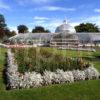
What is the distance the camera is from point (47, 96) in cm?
1172

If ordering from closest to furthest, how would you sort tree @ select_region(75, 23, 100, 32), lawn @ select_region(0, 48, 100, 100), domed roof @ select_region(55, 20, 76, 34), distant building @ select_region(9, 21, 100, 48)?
lawn @ select_region(0, 48, 100, 100) → distant building @ select_region(9, 21, 100, 48) → domed roof @ select_region(55, 20, 76, 34) → tree @ select_region(75, 23, 100, 32)

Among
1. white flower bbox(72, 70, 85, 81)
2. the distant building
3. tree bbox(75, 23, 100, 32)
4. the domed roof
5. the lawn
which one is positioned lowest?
the lawn

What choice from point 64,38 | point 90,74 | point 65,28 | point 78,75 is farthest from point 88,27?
point 78,75

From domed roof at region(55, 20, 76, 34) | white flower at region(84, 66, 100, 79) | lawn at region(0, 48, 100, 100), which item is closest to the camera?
lawn at region(0, 48, 100, 100)

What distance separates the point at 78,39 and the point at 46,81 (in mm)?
65040

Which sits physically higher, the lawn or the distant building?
the distant building

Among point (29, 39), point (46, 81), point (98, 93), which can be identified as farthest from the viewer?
point (29, 39)

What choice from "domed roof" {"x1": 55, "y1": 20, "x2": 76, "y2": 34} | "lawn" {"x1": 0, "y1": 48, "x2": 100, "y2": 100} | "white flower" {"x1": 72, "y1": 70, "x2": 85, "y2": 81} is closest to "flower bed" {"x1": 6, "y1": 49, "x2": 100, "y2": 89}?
"white flower" {"x1": 72, "y1": 70, "x2": 85, "y2": 81}

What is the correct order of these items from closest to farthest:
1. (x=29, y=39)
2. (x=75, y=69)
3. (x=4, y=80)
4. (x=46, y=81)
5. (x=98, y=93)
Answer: (x=98, y=93)
(x=46, y=81)
(x=4, y=80)
(x=75, y=69)
(x=29, y=39)

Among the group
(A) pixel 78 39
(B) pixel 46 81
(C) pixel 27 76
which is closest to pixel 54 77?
(B) pixel 46 81

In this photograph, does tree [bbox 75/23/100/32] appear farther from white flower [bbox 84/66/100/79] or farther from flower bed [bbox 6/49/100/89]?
flower bed [bbox 6/49/100/89]

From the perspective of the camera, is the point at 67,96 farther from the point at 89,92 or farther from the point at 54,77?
the point at 54,77

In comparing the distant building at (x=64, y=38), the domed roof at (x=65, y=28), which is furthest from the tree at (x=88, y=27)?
the domed roof at (x=65, y=28)

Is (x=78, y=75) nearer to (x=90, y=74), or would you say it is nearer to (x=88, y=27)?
(x=90, y=74)
